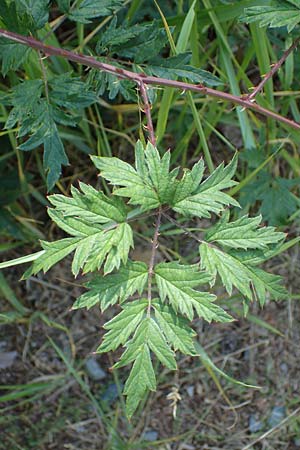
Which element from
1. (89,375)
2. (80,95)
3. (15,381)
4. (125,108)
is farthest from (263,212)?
(15,381)

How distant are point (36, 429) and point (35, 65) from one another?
1.02 metres

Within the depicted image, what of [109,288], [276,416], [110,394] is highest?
[109,288]

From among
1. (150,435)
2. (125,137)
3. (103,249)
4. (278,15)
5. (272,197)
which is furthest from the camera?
(150,435)

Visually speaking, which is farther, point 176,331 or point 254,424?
point 254,424

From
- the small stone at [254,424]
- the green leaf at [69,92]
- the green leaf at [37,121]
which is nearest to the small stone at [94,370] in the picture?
the small stone at [254,424]

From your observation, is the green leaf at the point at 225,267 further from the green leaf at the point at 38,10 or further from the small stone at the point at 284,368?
the small stone at the point at 284,368

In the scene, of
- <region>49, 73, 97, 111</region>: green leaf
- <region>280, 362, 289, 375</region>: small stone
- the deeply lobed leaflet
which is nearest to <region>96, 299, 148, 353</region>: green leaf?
the deeply lobed leaflet

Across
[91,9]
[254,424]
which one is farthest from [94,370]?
[91,9]

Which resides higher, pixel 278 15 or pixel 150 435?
pixel 278 15

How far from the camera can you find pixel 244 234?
3.45 feet

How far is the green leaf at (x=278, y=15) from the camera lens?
109 cm

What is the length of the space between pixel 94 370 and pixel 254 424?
0.49 metres

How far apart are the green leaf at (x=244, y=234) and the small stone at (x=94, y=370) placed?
845 millimetres

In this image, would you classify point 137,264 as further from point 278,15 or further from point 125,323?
point 278,15
